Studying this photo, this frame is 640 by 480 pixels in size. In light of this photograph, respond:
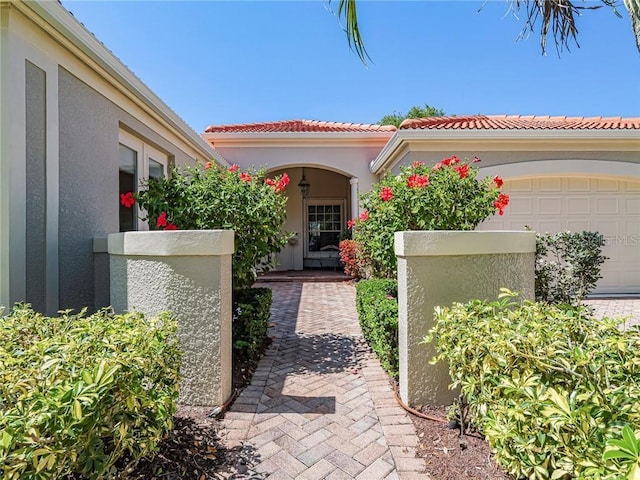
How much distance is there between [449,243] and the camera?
3.36m

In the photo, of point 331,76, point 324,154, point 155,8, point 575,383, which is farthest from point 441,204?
point 331,76

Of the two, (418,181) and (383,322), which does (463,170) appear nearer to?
(418,181)

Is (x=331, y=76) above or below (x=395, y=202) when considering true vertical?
above

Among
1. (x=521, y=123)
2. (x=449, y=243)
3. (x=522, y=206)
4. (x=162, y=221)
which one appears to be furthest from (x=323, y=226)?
(x=449, y=243)

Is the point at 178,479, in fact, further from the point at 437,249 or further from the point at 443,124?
the point at 443,124

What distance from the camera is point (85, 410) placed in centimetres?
153

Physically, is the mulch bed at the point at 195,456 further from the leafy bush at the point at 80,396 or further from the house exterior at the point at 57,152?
the house exterior at the point at 57,152

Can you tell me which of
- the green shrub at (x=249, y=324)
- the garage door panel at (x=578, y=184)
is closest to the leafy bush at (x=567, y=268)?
the green shrub at (x=249, y=324)

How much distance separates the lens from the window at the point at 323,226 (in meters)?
15.3

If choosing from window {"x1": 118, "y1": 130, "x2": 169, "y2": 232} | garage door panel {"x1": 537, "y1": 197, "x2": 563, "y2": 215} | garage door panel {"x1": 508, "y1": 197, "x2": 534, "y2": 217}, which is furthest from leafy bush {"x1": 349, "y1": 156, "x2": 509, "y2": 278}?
garage door panel {"x1": 537, "y1": 197, "x2": 563, "y2": 215}

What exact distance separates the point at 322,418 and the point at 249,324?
5.29 ft

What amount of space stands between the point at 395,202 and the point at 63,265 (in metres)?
4.03

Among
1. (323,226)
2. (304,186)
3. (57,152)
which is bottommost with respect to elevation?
(323,226)

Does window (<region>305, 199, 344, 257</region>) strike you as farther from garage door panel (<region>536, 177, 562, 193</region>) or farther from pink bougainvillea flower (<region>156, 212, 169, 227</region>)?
pink bougainvillea flower (<region>156, 212, 169, 227</region>)
